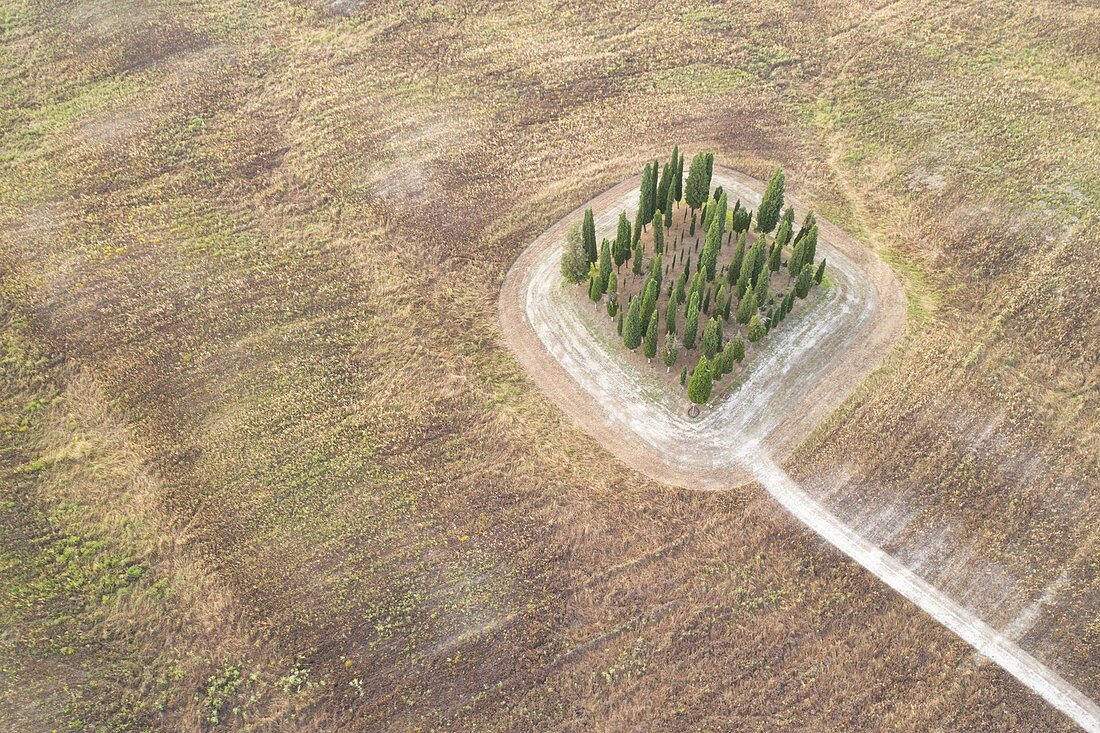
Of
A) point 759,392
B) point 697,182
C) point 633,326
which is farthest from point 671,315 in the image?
point 697,182

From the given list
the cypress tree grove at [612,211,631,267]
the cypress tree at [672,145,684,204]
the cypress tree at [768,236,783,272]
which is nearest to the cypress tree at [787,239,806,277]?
the cypress tree at [768,236,783,272]

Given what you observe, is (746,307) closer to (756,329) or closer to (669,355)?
(756,329)

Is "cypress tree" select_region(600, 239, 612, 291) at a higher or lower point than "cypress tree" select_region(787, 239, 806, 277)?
higher

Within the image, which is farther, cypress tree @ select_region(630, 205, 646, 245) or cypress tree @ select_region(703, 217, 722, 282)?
cypress tree @ select_region(630, 205, 646, 245)

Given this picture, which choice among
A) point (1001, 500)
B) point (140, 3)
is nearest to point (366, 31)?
point (140, 3)

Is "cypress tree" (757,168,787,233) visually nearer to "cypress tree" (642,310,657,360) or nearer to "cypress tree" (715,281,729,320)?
"cypress tree" (715,281,729,320)

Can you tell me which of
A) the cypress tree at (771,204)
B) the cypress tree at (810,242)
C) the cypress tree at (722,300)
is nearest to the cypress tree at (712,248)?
the cypress tree at (722,300)
